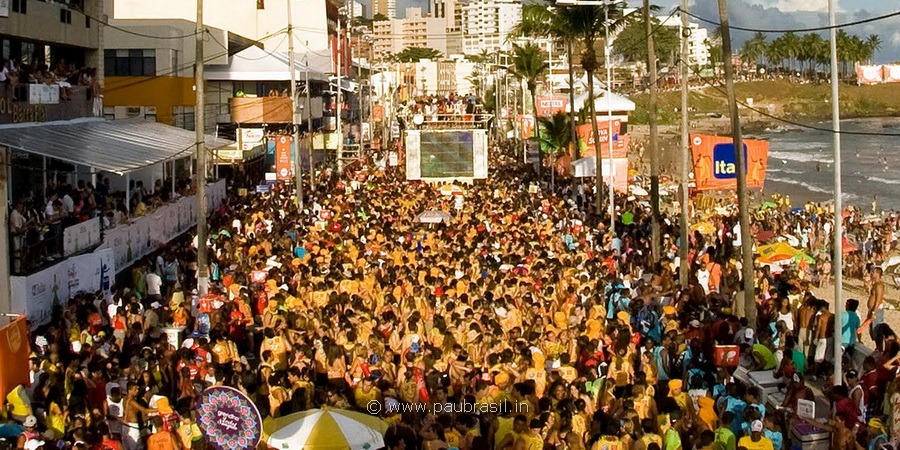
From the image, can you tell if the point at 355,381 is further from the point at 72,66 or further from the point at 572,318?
the point at 72,66

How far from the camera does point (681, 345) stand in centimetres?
1688

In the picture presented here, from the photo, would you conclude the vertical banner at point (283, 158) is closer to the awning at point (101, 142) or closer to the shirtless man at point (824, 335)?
the awning at point (101, 142)

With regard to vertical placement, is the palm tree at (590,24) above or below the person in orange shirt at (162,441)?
above

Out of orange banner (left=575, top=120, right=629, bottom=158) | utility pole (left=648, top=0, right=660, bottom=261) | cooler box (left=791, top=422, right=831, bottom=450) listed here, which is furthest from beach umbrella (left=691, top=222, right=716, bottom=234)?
cooler box (left=791, top=422, right=831, bottom=450)

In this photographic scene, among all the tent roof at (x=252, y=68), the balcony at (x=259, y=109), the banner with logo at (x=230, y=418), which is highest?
the tent roof at (x=252, y=68)

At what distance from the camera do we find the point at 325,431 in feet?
39.3

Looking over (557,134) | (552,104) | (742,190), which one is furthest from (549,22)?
(742,190)

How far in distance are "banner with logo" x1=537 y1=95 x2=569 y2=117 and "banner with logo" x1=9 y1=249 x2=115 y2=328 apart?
126 feet

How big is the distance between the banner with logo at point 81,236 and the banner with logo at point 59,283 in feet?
1.22

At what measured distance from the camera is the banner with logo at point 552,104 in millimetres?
60406

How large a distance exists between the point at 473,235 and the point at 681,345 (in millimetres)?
12955

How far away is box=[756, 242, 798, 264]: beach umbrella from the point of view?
26062 millimetres

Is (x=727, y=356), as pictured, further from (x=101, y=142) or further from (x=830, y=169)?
(x=830, y=169)

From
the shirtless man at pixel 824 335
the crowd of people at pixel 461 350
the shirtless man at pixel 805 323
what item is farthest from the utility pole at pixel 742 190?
the shirtless man at pixel 824 335
